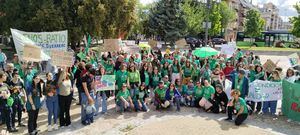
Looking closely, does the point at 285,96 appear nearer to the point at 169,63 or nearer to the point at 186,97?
the point at 186,97

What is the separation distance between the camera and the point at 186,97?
1162 centimetres

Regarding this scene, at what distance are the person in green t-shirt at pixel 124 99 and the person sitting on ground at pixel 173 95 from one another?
131 cm

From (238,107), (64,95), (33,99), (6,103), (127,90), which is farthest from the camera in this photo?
(127,90)

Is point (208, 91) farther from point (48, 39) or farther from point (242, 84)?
point (48, 39)

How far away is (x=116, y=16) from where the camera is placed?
27.4 metres

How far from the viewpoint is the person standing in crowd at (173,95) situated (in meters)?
11.0

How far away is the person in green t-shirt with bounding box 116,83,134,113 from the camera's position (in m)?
10.4

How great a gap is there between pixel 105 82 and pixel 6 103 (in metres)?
3.05

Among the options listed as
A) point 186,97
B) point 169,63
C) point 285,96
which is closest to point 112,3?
point 169,63

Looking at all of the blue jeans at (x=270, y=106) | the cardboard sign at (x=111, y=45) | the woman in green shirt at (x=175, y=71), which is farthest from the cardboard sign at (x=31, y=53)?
the blue jeans at (x=270, y=106)

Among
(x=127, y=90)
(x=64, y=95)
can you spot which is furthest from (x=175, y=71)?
(x=64, y=95)

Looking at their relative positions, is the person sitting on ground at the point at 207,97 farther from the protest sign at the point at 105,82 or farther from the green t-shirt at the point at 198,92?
the protest sign at the point at 105,82

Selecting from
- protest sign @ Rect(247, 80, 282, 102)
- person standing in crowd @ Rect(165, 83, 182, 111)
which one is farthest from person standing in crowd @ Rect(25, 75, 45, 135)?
protest sign @ Rect(247, 80, 282, 102)

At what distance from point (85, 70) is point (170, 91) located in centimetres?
302
